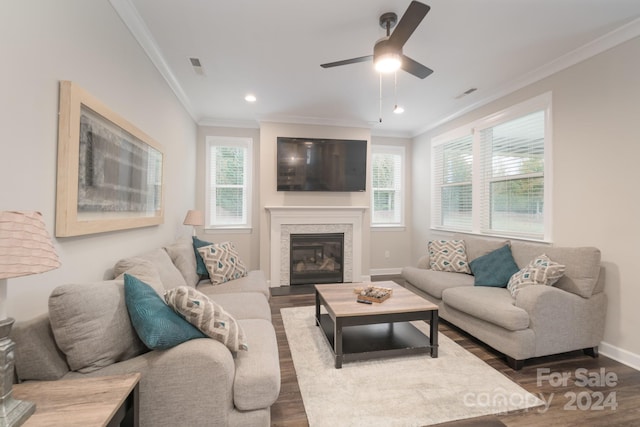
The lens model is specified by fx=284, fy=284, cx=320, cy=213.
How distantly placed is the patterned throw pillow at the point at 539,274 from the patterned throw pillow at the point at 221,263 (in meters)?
2.82

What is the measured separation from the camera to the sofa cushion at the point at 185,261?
2758mm

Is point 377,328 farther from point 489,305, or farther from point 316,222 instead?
point 316,222

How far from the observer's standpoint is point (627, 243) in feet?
7.91

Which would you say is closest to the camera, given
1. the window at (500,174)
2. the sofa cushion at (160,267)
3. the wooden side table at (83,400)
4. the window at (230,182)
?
the wooden side table at (83,400)

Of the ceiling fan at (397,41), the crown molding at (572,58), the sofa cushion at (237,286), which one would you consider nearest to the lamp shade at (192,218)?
the sofa cushion at (237,286)

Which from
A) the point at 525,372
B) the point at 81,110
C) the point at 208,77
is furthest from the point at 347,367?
the point at 208,77

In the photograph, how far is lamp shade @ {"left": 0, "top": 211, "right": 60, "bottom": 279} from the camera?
2.72 ft

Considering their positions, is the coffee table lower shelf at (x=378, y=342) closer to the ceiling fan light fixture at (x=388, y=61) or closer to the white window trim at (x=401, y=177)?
the ceiling fan light fixture at (x=388, y=61)

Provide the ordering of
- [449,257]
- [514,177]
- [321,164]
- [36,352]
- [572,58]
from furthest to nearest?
[321,164], [449,257], [514,177], [572,58], [36,352]

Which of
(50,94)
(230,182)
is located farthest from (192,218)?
(50,94)

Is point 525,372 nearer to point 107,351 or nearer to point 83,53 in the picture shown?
point 107,351

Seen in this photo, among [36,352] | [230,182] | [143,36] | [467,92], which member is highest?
[467,92]

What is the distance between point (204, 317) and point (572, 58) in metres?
3.93

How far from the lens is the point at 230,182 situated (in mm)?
5055
